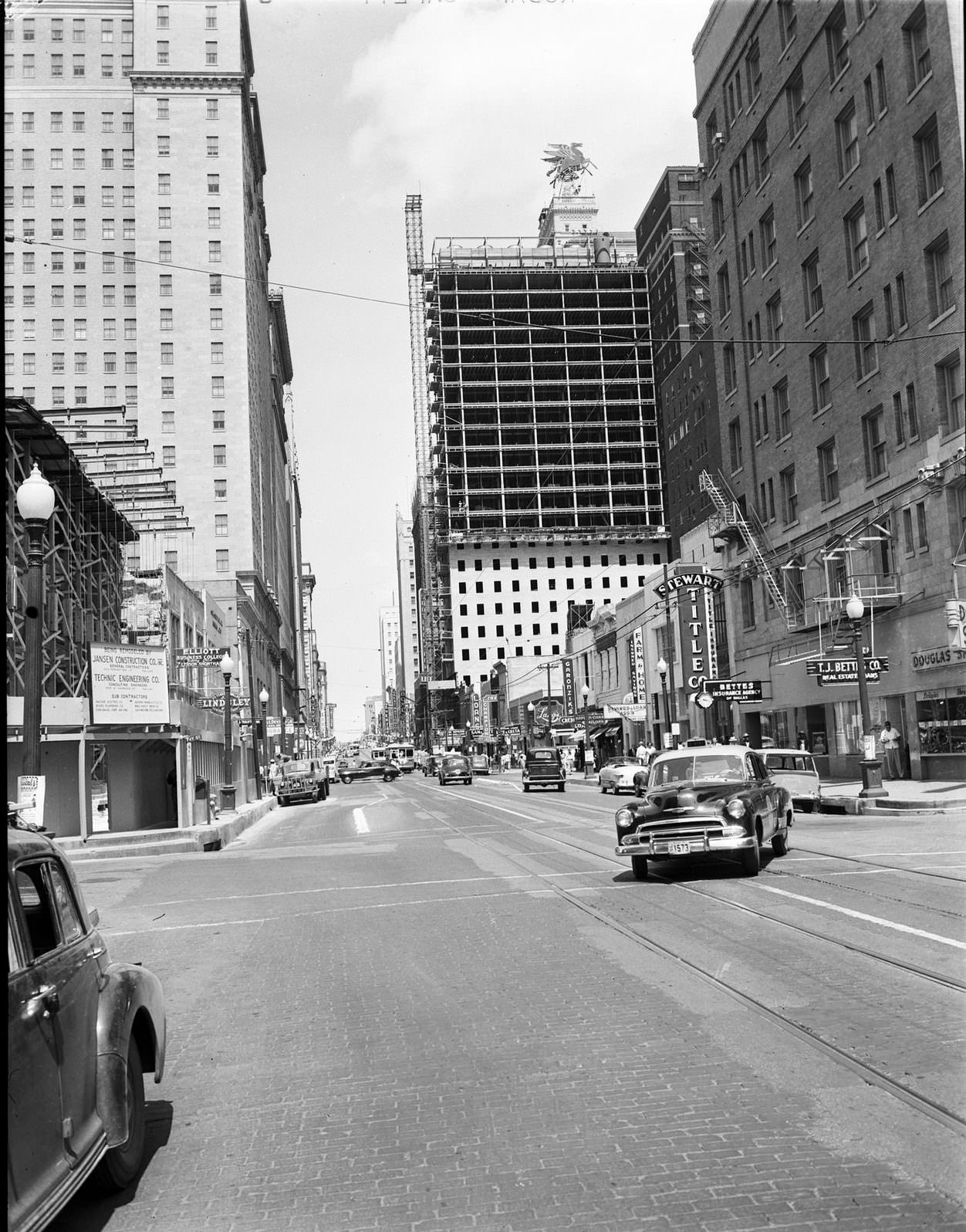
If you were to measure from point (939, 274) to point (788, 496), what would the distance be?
13.6 m

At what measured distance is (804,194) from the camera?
1684 inches

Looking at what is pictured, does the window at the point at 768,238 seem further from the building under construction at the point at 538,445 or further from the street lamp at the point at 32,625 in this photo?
the building under construction at the point at 538,445

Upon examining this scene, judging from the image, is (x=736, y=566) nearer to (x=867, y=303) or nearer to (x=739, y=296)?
(x=739, y=296)

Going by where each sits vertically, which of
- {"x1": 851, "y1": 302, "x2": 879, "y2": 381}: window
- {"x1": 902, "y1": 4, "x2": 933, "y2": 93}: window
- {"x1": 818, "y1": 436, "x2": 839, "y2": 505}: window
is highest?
{"x1": 902, "y1": 4, "x2": 933, "y2": 93}: window

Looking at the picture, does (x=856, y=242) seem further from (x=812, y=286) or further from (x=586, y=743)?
(x=586, y=743)

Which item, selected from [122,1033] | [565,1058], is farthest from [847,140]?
[122,1033]

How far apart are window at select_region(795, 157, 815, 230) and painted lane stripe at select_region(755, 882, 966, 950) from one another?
34.2m

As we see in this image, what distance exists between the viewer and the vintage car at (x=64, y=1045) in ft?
13.5

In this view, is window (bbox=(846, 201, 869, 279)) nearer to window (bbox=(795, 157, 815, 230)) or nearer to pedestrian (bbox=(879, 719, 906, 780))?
window (bbox=(795, 157, 815, 230))

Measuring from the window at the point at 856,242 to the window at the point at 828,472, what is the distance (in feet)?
19.3

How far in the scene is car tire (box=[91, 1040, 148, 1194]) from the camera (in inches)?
200

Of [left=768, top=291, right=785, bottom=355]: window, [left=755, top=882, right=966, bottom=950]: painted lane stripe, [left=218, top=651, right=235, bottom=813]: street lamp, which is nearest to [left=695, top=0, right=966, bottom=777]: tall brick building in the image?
[left=768, top=291, right=785, bottom=355]: window

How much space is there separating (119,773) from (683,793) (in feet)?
69.8

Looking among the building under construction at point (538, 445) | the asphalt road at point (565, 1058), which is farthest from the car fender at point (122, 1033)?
the building under construction at point (538, 445)
